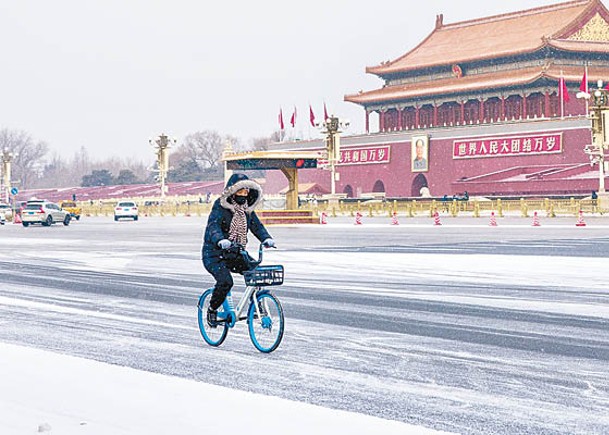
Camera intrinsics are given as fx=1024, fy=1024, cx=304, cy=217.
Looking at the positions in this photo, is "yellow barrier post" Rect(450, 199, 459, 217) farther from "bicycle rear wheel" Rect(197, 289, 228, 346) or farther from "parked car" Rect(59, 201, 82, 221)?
"bicycle rear wheel" Rect(197, 289, 228, 346)

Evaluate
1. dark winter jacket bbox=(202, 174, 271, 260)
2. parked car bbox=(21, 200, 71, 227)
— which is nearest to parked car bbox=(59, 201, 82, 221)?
parked car bbox=(21, 200, 71, 227)

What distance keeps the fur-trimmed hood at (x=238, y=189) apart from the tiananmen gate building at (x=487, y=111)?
52.9m

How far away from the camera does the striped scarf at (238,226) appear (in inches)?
361

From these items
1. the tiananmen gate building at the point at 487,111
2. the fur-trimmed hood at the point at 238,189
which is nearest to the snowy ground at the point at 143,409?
the fur-trimmed hood at the point at 238,189

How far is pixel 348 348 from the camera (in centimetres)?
973

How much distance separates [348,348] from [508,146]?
62128 millimetres

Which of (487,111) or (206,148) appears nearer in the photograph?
(487,111)

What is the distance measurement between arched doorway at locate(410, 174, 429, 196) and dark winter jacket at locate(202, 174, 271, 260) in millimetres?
68175

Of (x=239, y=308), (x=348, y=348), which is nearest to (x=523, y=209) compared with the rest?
(x=348, y=348)

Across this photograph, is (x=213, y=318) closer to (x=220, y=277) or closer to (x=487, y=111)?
(x=220, y=277)

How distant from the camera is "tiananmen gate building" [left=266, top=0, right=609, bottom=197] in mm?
66938

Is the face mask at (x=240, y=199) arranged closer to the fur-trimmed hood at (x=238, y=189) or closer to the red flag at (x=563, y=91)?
the fur-trimmed hood at (x=238, y=189)

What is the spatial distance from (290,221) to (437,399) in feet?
138

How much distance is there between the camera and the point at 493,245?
27828mm
